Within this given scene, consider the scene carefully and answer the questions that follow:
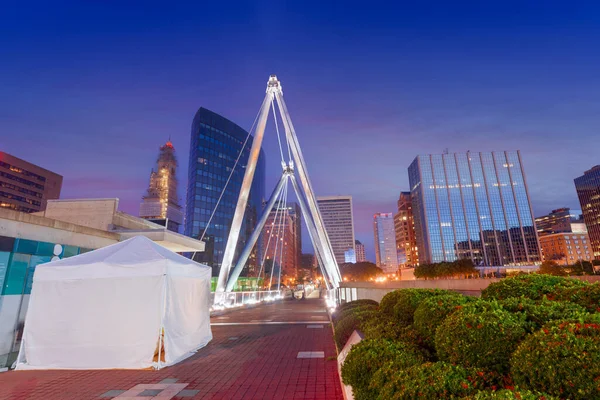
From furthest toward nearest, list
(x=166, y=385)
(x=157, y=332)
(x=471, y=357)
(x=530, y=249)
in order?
(x=530, y=249), (x=157, y=332), (x=166, y=385), (x=471, y=357)

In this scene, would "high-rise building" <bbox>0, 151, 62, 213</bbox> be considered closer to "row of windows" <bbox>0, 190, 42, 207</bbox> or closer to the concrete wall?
"row of windows" <bbox>0, 190, 42, 207</bbox>

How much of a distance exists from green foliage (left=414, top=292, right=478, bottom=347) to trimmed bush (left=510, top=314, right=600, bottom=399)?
170cm

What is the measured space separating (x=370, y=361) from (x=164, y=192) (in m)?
126

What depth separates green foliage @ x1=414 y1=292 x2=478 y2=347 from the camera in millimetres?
4762

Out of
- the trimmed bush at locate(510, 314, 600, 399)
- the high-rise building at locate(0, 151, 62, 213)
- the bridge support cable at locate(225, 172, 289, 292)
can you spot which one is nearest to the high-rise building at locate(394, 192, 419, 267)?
the bridge support cable at locate(225, 172, 289, 292)

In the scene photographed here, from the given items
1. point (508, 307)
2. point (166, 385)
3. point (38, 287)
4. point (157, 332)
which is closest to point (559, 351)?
point (508, 307)

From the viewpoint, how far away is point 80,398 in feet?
20.0

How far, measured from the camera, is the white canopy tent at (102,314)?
327 inches

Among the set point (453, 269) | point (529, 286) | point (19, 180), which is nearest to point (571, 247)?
point (453, 269)

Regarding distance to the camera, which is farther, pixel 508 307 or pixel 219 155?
pixel 219 155

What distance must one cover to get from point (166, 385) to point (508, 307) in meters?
6.73

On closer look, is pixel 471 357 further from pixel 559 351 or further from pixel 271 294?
pixel 271 294

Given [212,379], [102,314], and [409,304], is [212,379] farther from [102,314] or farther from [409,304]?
[409,304]

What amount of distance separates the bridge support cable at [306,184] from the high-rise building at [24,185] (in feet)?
322
